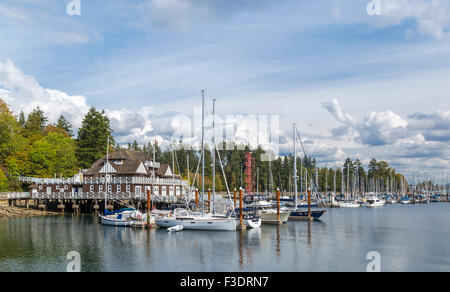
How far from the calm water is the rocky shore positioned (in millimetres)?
17199

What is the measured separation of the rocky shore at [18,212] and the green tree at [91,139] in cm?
2662

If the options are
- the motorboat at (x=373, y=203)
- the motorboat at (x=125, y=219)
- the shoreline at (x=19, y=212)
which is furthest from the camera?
the motorboat at (x=373, y=203)

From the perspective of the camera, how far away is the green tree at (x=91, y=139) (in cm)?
9981

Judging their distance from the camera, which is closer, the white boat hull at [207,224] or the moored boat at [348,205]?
the white boat hull at [207,224]

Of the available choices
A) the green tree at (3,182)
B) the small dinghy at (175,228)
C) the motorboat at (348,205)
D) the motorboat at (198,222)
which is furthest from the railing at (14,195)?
the motorboat at (348,205)

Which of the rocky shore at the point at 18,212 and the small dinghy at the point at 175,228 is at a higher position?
the small dinghy at the point at 175,228

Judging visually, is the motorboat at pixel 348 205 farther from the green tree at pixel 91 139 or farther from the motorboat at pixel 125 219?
the motorboat at pixel 125 219

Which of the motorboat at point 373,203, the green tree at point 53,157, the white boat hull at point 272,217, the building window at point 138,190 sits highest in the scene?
the green tree at point 53,157

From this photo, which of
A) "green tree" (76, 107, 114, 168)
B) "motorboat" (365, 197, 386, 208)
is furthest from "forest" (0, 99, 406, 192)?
"motorboat" (365, 197, 386, 208)

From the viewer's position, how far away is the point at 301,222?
60.8 meters
